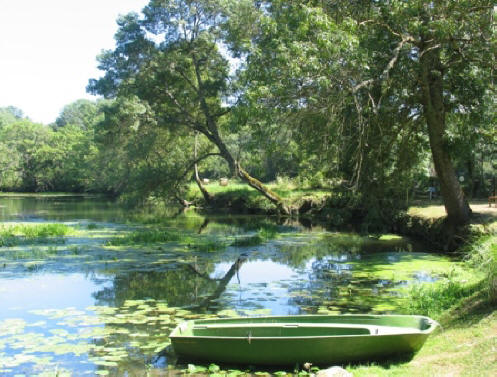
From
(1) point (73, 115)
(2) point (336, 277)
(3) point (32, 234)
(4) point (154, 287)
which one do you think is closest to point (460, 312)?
(2) point (336, 277)

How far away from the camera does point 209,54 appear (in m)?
32.4

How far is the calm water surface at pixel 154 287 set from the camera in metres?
8.05

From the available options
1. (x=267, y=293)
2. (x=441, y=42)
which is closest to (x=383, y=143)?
(x=441, y=42)

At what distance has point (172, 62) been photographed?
31.4 metres

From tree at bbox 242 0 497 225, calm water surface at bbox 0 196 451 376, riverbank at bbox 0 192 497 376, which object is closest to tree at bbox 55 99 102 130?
riverbank at bbox 0 192 497 376

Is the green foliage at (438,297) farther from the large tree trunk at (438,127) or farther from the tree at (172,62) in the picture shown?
the tree at (172,62)

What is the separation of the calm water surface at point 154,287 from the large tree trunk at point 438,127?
7.48ft

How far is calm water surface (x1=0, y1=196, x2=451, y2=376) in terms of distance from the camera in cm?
805

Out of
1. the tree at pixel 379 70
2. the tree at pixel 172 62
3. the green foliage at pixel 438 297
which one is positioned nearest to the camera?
the green foliage at pixel 438 297

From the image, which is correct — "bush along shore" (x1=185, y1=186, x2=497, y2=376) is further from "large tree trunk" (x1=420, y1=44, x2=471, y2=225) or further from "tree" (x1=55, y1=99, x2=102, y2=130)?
"tree" (x1=55, y1=99, x2=102, y2=130)

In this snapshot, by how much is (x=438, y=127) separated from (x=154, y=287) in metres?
10.1

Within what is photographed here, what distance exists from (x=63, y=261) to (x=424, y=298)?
10.9 meters

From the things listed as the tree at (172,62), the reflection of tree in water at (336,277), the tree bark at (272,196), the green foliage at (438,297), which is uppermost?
the tree at (172,62)

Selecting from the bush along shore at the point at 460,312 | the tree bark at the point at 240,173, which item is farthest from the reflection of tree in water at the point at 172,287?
the tree bark at the point at 240,173
